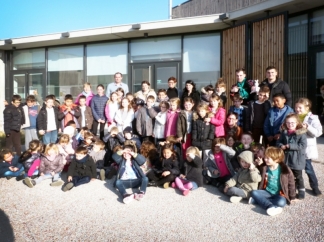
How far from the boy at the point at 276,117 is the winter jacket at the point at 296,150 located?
0.50 metres

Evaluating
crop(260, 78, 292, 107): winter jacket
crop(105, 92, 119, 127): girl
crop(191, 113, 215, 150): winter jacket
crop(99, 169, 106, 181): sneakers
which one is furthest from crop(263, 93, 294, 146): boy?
crop(105, 92, 119, 127): girl

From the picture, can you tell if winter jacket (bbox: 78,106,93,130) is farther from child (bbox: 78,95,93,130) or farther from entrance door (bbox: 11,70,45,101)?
entrance door (bbox: 11,70,45,101)

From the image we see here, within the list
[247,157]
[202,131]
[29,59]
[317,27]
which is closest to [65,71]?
[29,59]

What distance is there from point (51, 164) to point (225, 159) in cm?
356

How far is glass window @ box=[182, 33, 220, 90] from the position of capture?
1160 cm

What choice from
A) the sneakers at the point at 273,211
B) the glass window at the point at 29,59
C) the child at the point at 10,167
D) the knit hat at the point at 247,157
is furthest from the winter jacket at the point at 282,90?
the glass window at the point at 29,59

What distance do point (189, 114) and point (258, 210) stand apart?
102 inches

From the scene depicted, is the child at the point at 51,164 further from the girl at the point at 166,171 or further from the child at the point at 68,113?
the girl at the point at 166,171

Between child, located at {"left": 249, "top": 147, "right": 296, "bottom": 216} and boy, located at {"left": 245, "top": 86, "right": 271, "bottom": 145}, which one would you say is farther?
boy, located at {"left": 245, "top": 86, "right": 271, "bottom": 145}

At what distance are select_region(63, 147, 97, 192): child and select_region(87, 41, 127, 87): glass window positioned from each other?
667cm

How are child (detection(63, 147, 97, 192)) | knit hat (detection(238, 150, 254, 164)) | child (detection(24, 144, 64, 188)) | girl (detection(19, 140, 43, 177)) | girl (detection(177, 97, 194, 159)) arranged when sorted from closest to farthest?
1. knit hat (detection(238, 150, 254, 164))
2. child (detection(63, 147, 97, 192))
3. girl (detection(177, 97, 194, 159))
4. child (detection(24, 144, 64, 188))
5. girl (detection(19, 140, 43, 177))

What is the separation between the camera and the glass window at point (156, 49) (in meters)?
12.2

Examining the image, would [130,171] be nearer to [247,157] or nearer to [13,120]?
[247,157]

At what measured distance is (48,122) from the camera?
26.8 feet
